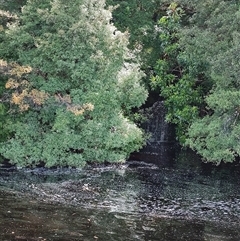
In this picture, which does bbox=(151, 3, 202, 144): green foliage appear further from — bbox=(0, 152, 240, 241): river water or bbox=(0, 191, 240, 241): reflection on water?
bbox=(0, 191, 240, 241): reflection on water

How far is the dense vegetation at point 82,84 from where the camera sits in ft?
75.8

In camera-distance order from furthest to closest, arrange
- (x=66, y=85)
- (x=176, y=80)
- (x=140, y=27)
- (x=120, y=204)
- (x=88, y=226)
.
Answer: (x=140, y=27)
(x=176, y=80)
(x=66, y=85)
(x=120, y=204)
(x=88, y=226)

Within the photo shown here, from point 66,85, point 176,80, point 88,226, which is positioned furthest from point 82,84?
point 88,226

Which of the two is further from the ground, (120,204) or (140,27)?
(140,27)

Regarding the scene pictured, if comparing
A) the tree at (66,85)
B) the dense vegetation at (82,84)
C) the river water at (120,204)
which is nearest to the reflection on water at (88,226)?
the river water at (120,204)

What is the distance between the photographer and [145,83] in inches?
1174

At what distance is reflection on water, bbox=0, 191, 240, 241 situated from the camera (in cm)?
1502

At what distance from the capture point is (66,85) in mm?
23953

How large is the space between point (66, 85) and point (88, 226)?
32.2 feet

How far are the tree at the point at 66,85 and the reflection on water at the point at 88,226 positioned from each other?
5.72 metres

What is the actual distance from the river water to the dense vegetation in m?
1.33

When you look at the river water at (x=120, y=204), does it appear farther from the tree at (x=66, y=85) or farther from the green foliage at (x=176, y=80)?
the green foliage at (x=176, y=80)

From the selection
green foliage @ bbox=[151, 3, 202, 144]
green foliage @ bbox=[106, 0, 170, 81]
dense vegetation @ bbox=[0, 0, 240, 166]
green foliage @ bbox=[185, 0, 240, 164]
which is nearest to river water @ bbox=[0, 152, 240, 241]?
dense vegetation @ bbox=[0, 0, 240, 166]

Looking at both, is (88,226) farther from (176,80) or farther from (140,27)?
(140,27)
